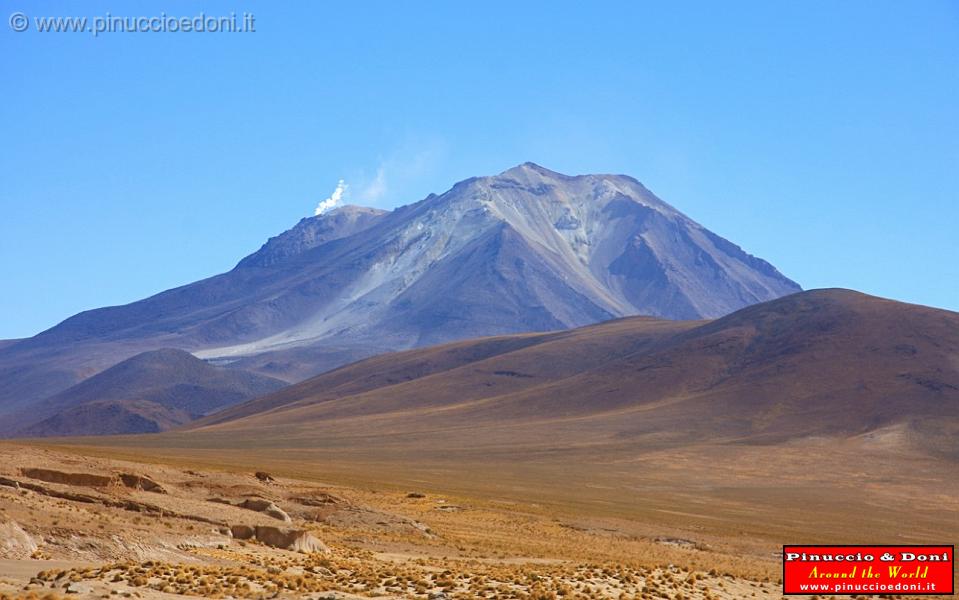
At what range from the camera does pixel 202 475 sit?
2042 inches

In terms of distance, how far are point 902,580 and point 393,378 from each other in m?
154

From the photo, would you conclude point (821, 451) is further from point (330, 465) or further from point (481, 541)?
point (481, 541)

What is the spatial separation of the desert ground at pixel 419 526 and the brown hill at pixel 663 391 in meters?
24.0

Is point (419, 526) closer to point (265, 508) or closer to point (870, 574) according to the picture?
point (265, 508)

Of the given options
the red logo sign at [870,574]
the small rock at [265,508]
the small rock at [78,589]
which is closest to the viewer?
the small rock at [78,589]

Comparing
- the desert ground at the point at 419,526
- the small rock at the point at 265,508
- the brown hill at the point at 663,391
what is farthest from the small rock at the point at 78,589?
the brown hill at the point at 663,391

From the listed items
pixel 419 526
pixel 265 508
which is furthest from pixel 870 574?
pixel 265 508

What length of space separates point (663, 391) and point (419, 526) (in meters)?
98.5

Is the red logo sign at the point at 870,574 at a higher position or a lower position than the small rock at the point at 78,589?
lower

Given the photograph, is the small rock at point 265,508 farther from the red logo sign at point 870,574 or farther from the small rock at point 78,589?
the small rock at point 78,589

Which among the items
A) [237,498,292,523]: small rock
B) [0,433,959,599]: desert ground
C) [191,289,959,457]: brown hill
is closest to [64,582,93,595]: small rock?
[0,433,959,599]: desert ground

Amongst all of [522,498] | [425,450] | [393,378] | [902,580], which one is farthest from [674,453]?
[393,378]

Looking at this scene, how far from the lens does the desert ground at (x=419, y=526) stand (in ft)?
85.9

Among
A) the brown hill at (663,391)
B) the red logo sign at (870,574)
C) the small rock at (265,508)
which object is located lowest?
the red logo sign at (870,574)
